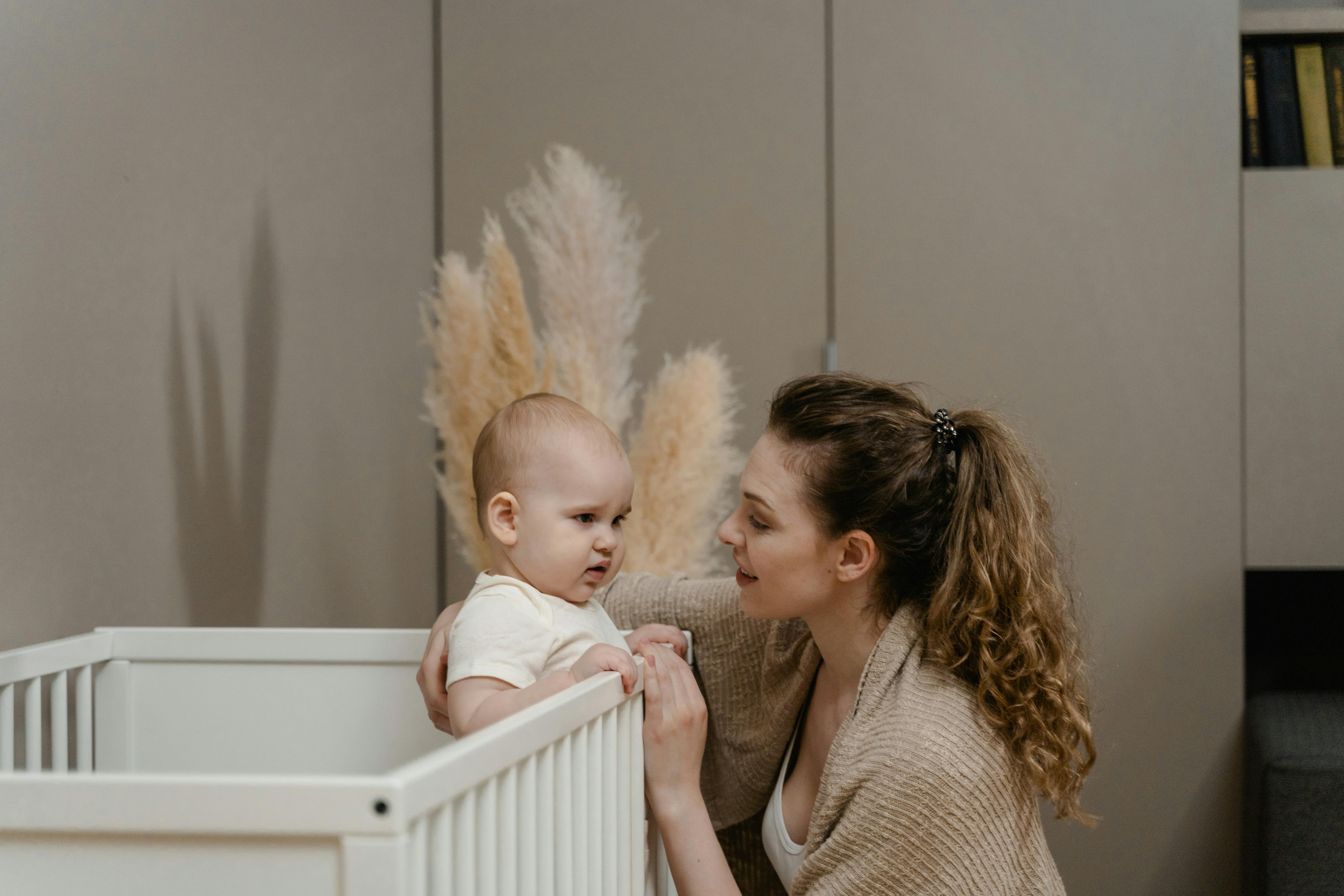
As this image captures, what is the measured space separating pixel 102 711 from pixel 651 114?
1.54m

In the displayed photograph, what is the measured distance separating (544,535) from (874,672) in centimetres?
38

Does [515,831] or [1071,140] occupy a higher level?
[1071,140]

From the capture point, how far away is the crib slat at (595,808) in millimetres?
832

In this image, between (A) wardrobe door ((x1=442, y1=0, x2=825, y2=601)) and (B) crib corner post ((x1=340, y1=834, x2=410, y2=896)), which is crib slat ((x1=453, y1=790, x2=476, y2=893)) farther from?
(A) wardrobe door ((x1=442, y1=0, x2=825, y2=601))

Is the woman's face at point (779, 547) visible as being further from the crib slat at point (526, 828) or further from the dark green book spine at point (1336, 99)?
the dark green book spine at point (1336, 99)

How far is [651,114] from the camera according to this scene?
225cm

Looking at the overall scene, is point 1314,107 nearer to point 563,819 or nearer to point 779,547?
point 779,547

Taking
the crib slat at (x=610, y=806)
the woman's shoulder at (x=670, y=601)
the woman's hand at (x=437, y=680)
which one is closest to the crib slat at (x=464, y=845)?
the crib slat at (x=610, y=806)

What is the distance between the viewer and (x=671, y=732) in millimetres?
1029

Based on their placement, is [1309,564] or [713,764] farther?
[1309,564]

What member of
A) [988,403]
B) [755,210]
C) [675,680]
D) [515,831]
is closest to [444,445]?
[755,210]

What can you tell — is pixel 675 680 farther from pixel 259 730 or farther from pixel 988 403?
pixel 988 403

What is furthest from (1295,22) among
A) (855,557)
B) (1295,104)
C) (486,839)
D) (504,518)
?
(486,839)

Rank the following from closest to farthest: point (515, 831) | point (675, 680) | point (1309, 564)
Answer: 1. point (515, 831)
2. point (675, 680)
3. point (1309, 564)
